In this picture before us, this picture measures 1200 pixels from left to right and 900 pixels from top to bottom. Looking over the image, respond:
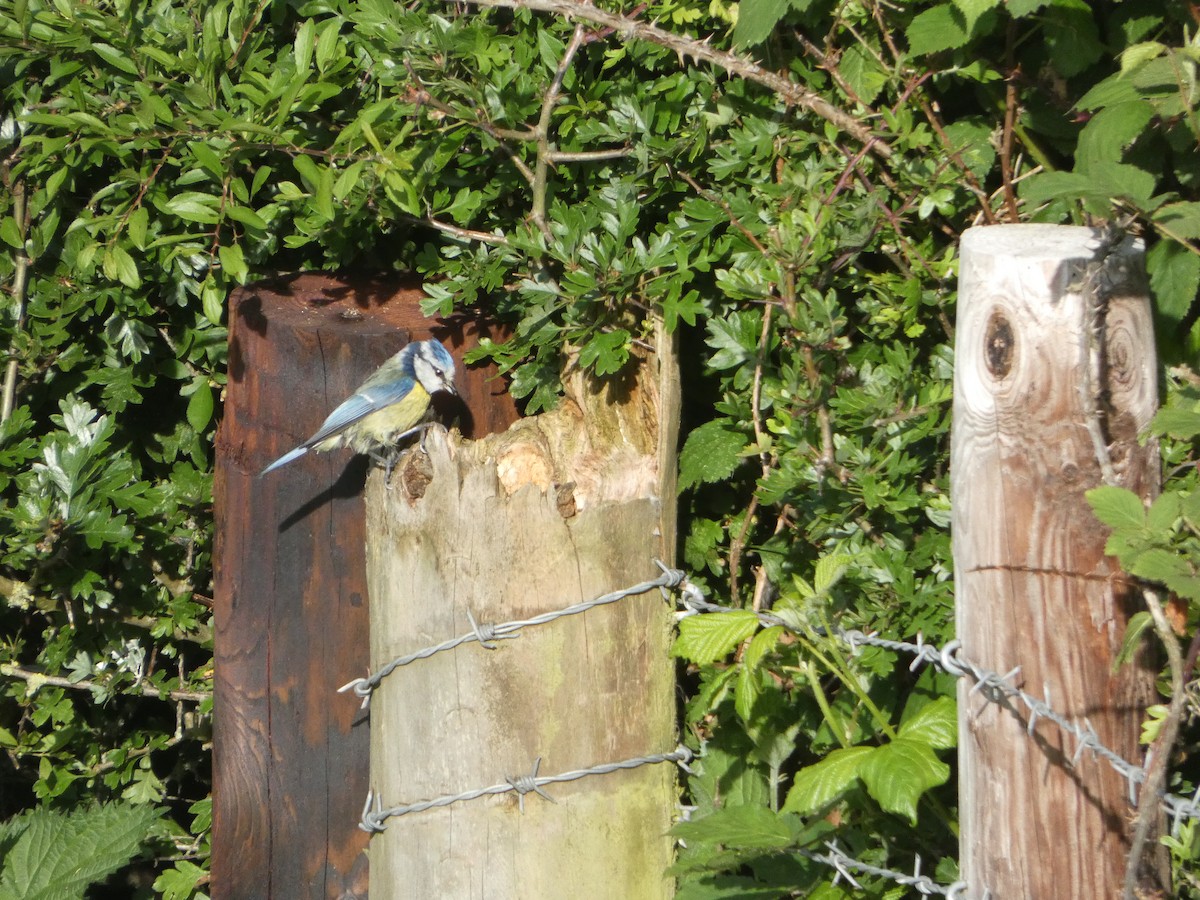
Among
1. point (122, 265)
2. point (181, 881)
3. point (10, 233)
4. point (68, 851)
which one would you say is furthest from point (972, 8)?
point (181, 881)

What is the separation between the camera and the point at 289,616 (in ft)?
9.34

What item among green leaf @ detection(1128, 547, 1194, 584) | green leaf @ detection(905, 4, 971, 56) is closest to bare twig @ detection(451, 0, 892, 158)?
green leaf @ detection(905, 4, 971, 56)

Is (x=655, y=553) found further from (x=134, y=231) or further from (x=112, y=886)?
(x=112, y=886)

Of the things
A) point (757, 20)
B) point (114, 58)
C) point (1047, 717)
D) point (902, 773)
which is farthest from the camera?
point (114, 58)

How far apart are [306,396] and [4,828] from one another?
4.74 ft

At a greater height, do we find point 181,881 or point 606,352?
point 606,352

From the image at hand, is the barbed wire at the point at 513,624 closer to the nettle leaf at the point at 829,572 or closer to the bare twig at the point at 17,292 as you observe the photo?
the nettle leaf at the point at 829,572

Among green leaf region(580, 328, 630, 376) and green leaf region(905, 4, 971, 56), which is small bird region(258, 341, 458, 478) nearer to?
green leaf region(580, 328, 630, 376)

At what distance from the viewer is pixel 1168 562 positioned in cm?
168

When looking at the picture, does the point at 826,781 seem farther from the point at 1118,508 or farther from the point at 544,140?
the point at 544,140

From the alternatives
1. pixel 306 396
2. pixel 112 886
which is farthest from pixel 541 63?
pixel 112 886

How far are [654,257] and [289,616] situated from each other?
4.18 feet

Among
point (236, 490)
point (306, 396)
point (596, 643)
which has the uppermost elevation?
point (306, 396)

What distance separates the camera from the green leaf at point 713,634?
2.30 meters
